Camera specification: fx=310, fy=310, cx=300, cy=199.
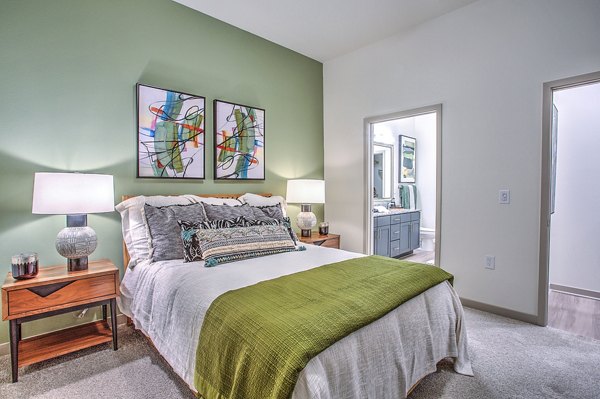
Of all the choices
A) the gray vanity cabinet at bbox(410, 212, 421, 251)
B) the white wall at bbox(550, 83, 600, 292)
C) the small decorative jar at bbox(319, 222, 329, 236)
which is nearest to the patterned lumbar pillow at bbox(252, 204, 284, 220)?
the small decorative jar at bbox(319, 222, 329, 236)

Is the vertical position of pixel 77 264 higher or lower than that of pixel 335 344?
higher

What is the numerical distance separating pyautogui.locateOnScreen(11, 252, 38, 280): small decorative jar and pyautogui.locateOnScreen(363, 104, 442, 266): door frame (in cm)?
321

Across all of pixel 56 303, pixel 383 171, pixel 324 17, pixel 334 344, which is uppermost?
pixel 324 17

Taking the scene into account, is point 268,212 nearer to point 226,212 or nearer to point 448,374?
point 226,212

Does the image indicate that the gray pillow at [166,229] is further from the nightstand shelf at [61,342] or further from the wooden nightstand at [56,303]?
the nightstand shelf at [61,342]

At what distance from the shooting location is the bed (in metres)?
1.25

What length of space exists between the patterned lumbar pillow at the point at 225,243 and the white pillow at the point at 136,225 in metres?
0.34

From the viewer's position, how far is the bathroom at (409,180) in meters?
5.07

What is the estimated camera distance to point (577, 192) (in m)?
3.50

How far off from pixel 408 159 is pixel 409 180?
38 cm

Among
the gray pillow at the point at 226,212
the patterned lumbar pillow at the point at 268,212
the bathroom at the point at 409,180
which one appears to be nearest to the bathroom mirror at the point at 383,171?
the bathroom at the point at 409,180

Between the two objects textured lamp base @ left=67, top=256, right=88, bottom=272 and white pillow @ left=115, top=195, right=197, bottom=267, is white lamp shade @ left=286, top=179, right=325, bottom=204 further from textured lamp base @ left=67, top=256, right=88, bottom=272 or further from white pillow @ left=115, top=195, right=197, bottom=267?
textured lamp base @ left=67, top=256, right=88, bottom=272

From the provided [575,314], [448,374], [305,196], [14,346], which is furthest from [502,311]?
[14,346]

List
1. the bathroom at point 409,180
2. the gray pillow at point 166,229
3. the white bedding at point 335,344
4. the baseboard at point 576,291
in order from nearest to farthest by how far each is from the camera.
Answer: the white bedding at point 335,344
the gray pillow at point 166,229
the baseboard at point 576,291
the bathroom at point 409,180
